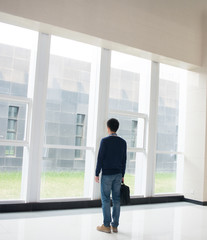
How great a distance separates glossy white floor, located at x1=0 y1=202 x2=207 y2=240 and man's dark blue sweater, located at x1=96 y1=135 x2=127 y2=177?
2.98 feet

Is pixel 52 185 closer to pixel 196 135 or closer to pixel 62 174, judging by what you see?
pixel 62 174

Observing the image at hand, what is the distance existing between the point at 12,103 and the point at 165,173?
13.4 ft

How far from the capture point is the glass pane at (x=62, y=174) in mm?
5695

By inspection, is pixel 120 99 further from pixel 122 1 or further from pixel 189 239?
pixel 189 239

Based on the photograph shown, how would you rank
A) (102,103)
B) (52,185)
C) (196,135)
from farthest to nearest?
1. (196,135)
2. (102,103)
3. (52,185)

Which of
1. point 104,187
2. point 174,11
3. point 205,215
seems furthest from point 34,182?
point 174,11

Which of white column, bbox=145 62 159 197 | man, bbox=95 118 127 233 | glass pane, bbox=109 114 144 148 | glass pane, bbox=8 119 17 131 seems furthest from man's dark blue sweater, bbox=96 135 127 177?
white column, bbox=145 62 159 197

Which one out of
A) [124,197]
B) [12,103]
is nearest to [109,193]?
[124,197]

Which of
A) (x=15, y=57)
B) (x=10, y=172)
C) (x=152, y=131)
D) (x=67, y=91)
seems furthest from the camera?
(x=152, y=131)

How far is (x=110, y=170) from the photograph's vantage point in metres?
4.20

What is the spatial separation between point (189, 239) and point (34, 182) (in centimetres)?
283

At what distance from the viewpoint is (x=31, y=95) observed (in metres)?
5.55

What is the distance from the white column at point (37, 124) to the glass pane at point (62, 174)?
20cm

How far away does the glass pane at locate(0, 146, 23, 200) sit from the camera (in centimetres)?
527
